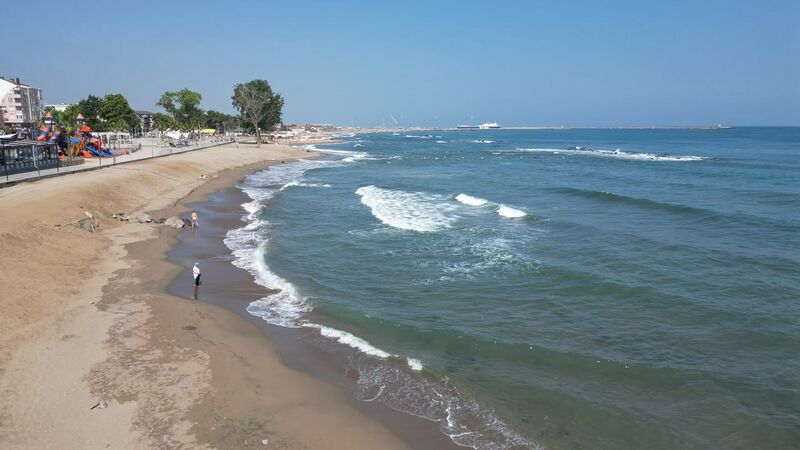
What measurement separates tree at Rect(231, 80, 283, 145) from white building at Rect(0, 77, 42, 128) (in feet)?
127

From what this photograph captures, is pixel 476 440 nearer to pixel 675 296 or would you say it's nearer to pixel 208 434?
pixel 208 434

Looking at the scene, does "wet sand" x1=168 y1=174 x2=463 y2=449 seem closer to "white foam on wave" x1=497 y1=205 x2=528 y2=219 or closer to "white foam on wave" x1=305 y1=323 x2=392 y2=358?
"white foam on wave" x1=305 y1=323 x2=392 y2=358

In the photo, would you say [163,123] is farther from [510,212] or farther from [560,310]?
[560,310]

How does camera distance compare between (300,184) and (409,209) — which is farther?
(300,184)

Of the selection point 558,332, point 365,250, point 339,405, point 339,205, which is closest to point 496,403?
point 339,405

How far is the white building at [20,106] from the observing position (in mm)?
114375

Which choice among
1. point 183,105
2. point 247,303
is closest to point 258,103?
point 183,105

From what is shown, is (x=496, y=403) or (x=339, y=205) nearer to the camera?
(x=496, y=403)

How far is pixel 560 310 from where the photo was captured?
611 inches

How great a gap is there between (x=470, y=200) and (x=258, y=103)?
8263cm

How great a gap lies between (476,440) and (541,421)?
1448mm

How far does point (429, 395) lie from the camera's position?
1079cm

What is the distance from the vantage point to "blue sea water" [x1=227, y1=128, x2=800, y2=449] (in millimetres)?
10242

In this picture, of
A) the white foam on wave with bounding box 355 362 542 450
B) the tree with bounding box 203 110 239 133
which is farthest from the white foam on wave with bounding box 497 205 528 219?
the tree with bounding box 203 110 239 133
